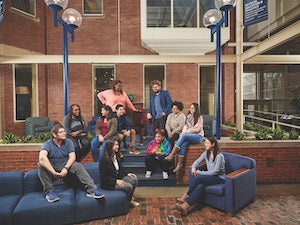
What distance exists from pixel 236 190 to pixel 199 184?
582mm

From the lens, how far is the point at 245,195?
13.6ft

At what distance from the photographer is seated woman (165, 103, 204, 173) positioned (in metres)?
4.91

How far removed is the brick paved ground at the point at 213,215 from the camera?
3729 millimetres

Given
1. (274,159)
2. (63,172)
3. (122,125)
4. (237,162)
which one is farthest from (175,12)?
(63,172)

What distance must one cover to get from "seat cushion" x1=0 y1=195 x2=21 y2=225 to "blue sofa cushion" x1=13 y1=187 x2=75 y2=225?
0.06 metres

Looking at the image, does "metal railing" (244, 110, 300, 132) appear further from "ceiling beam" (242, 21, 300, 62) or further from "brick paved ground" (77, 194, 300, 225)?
"brick paved ground" (77, 194, 300, 225)

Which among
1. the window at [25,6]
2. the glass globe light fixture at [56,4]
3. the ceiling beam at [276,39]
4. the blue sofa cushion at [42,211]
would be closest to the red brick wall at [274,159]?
the blue sofa cushion at [42,211]

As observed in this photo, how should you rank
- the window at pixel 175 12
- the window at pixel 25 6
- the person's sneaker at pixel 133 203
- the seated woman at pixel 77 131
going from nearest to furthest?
the person's sneaker at pixel 133 203 < the seated woman at pixel 77 131 < the window at pixel 175 12 < the window at pixel 25 6

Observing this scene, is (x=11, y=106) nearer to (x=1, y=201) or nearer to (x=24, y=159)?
(x=24, y=159)

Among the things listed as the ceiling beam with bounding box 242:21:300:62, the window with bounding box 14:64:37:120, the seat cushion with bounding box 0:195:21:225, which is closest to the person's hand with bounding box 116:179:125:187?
the seat cushion with bounding box 0:195:21:225

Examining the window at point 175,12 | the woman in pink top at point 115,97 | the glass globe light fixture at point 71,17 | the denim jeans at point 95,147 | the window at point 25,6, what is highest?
the window at point 25,6

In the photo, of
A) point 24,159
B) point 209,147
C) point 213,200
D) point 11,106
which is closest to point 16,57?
point 24,159

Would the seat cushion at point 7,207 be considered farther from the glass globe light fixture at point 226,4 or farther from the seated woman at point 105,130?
the glass globe light fixture at point 226,4

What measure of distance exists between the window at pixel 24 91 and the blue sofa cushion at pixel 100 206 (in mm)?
6699
